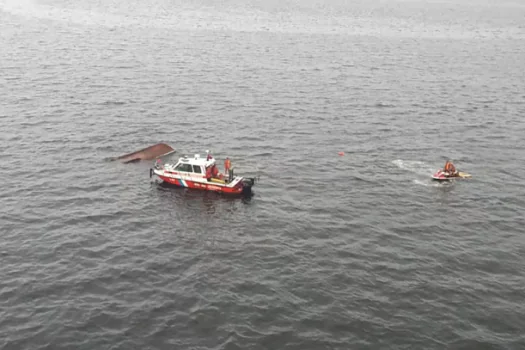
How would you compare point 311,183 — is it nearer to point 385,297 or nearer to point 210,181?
point 210,181

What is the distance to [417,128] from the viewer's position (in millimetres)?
68750

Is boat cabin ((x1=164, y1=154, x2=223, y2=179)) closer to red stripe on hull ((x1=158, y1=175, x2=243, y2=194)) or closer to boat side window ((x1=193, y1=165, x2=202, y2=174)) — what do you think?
boat side window ((x1=193, y1=165, x2=202, y2=174))

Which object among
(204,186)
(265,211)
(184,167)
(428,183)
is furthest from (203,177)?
(428,183)

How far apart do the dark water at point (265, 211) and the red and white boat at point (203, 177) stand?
1.22 metres

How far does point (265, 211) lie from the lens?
46594mm

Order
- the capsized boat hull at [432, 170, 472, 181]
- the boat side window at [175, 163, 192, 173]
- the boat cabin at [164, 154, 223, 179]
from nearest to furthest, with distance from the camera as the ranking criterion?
the boat cabin at [164, 154, 223, 179]
the boat side window at [175, 163, 192, 173]
the capsized boat hull at [432, 170, 472, 181]

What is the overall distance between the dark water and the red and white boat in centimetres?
122

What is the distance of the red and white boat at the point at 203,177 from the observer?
4884 centimetres

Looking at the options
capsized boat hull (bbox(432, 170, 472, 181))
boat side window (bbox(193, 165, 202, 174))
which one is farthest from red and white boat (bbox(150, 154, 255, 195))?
capsized boat hull (bbox(432, 170, 472, 181))

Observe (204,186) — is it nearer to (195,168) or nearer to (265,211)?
(195,168)

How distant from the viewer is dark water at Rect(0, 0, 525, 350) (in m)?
32.3

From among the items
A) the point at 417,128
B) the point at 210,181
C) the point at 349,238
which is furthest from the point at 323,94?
the point at 349,238

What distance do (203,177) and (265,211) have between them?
7230mm

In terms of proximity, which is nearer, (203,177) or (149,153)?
(203,177)
